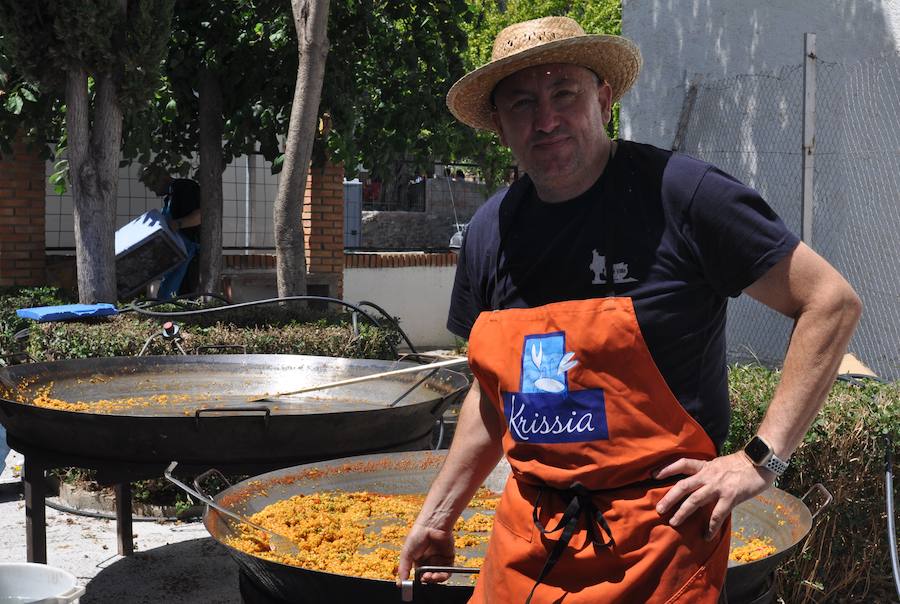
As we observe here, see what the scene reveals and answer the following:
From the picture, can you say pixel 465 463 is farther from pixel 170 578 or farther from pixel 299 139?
pixel 299 139

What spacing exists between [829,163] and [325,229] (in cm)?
528

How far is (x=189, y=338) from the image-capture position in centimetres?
650

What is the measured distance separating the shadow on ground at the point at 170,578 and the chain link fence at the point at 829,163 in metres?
4.51

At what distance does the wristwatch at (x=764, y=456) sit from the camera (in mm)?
1939

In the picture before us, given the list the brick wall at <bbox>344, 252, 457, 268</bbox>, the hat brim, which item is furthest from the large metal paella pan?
the brick wall at <bbox>344, 252, 457, 268</bbox>

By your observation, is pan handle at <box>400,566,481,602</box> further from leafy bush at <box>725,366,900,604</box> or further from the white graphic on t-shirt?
leafy bush at <box>725,366,900,604</box>

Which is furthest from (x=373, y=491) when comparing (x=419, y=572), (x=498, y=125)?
(x=498, y=125)

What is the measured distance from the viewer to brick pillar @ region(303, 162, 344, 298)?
1091 centimetres

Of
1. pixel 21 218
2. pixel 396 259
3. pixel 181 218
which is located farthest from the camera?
pixel 396 259

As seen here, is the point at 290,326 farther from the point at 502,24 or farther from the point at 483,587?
the point at 502,24

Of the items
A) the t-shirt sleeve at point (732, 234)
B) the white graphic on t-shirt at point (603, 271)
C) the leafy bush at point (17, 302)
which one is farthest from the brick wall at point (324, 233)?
the t-shirt sleeve at point (732, 234)

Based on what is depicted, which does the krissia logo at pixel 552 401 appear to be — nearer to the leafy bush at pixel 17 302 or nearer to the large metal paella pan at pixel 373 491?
the large metal paella pan at pixel 373 491

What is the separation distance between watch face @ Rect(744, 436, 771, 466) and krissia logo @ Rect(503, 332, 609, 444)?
27cm

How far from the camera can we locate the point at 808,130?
7250 millimetres
